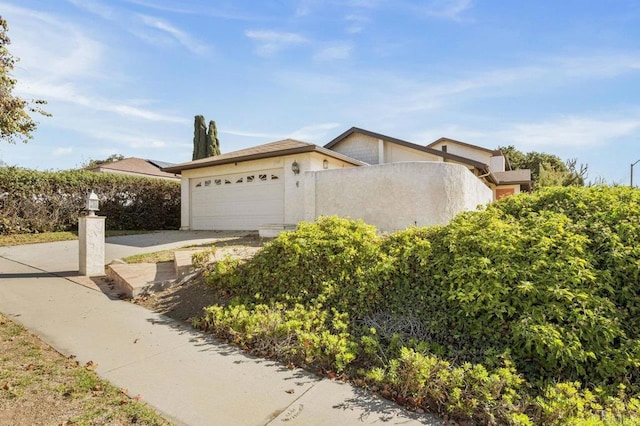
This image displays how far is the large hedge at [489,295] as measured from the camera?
3072 millimetres

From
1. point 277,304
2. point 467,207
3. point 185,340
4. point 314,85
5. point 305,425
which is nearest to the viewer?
point 305,425

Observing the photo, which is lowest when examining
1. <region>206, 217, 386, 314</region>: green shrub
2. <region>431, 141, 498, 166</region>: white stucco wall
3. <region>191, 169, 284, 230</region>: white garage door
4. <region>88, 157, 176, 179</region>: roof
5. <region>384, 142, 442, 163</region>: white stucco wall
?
<region>206, 217, 386, 314</region>: green shrub

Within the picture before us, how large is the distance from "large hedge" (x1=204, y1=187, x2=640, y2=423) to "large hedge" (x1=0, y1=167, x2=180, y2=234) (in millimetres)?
12308

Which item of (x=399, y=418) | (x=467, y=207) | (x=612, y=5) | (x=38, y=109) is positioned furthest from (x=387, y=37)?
(x=399, y=418)

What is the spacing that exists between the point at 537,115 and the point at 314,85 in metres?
12.9

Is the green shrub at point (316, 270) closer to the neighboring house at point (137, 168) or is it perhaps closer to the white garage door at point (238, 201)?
the white garage door at point (238, 201)

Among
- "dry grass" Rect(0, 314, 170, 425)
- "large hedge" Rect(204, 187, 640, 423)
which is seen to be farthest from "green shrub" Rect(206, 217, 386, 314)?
"dry grass" Rect(0, 314, 170, 425)

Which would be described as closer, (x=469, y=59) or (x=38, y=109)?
(x=38, y=109)

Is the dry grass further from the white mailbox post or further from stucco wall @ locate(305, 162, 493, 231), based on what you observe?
stucco wall @ locate(305, 162, 493, 231)

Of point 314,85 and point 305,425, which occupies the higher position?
point 314,85

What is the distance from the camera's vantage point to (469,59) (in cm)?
973

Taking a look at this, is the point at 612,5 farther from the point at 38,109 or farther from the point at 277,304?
the point at 38,109

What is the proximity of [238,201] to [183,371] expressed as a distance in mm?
11914

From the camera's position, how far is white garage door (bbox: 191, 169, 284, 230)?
551 inches
